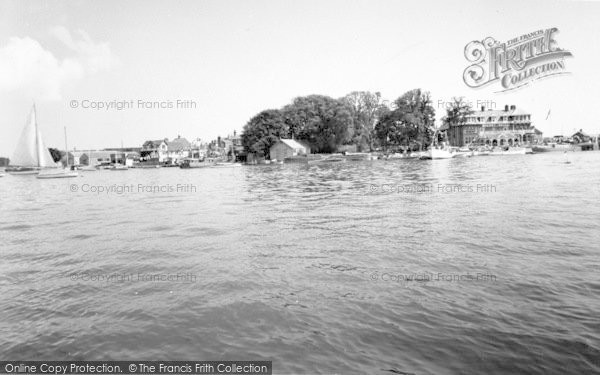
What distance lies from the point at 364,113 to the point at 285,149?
78.2ft

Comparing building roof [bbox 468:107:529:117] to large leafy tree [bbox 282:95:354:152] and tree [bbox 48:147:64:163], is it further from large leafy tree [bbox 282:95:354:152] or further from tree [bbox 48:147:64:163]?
tree [bbox 48:147:64:163]

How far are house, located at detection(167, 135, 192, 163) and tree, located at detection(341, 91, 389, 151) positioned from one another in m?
63.8

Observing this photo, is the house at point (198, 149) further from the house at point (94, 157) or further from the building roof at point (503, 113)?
the building roof at point (503, 113)

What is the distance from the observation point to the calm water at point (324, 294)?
526cm

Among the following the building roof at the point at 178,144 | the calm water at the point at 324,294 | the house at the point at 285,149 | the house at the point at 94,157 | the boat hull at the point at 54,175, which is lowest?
the calm water at the point at 324,294

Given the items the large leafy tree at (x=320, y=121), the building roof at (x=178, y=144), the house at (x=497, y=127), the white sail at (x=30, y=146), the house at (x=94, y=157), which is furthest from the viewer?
the house at (x=94, y=157)

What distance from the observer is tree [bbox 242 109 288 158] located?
94.9m

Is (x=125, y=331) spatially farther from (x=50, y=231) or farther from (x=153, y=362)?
(x=50, y=231)

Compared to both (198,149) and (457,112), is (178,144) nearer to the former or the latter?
(198,149)

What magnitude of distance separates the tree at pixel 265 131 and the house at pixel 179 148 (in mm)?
47788

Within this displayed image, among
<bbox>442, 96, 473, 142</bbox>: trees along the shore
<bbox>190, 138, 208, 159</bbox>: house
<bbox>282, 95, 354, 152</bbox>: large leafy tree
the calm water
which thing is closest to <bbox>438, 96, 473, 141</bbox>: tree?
<bbox>442, 96, 473, 142</bbox>: trees along the shore

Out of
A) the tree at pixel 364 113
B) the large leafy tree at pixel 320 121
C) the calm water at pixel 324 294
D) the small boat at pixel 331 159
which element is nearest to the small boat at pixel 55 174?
the small boat at pixel 331 159

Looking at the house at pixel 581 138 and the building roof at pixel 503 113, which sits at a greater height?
the building roof at pixel 503 113

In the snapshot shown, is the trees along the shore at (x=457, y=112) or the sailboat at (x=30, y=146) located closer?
the sailboat at (x=30, y=146)
